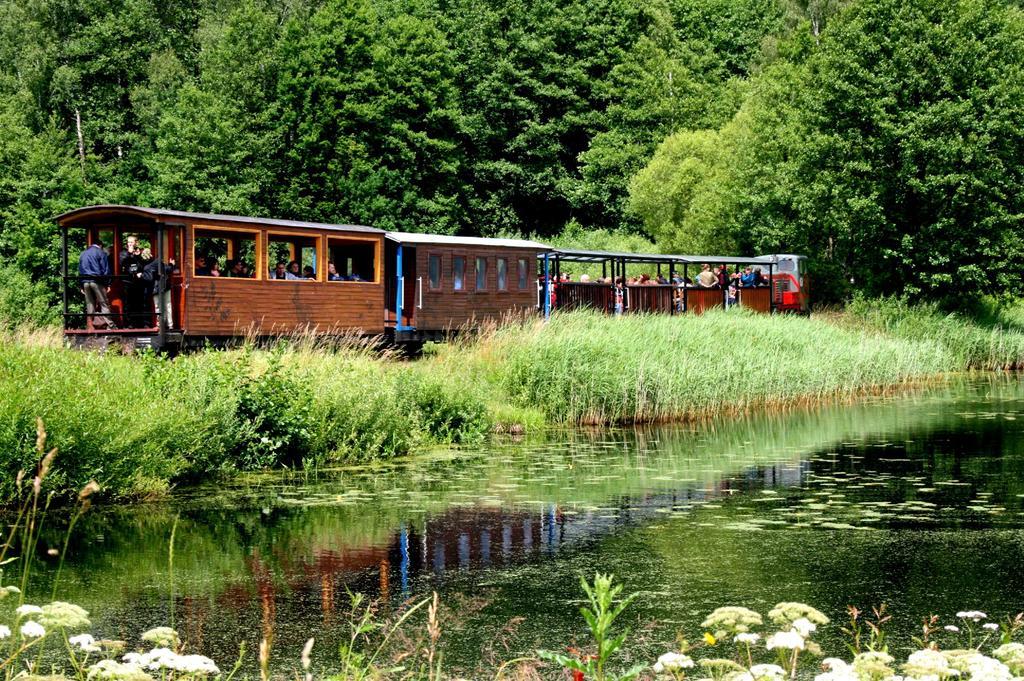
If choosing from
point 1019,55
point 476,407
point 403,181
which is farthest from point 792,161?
point 476,407

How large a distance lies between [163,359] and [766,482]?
814cm

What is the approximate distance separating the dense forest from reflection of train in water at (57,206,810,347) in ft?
33.7

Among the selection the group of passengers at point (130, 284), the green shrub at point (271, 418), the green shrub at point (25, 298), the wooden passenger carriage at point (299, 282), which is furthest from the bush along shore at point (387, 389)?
the green shrub at point (25, 298)

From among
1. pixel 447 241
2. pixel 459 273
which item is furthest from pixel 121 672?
pixel 459 273

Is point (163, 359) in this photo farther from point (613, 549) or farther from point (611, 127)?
point (611, 127)

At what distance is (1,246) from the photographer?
51062 mm

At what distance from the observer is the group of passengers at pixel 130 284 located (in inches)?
942

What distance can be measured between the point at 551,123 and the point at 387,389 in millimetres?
50205

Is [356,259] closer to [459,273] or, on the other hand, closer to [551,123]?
[459,273]

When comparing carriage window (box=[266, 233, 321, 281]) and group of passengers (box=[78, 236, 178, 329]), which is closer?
group of passengers (box=[78, 236, 178, 329])

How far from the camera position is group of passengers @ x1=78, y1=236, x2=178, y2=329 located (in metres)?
23.9

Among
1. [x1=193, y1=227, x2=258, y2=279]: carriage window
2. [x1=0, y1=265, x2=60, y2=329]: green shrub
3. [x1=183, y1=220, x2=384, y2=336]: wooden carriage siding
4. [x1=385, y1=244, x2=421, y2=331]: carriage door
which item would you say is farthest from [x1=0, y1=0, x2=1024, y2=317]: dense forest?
Answer: [x1=193, y1=227, x2=258, y2=279]: carriage window

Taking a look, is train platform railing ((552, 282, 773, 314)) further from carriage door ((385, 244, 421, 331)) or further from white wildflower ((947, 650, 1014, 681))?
white wildflower ((947, 650, 1014, 681))

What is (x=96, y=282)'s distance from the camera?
24.3 metres
